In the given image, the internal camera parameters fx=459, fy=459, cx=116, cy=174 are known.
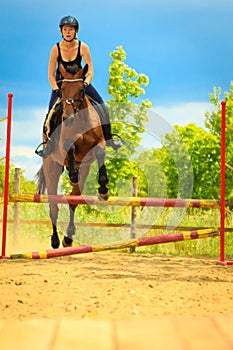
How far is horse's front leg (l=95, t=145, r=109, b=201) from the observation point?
5.31 m

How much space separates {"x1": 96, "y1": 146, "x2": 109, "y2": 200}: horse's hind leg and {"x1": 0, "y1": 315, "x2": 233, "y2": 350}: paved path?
2.71 metres

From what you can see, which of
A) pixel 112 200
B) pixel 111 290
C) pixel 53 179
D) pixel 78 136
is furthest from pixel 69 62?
pixel 111 290

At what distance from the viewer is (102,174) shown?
5.30 m

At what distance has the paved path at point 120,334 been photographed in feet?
6.96

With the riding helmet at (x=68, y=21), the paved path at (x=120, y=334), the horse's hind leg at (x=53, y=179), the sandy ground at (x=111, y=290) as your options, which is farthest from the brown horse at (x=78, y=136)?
the paved path at (x=120, y=334)

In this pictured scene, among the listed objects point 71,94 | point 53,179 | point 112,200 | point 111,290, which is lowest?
point 111,290

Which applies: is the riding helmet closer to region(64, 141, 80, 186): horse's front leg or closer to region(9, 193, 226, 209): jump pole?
region(64, 141, 80, 186): horse's front leg

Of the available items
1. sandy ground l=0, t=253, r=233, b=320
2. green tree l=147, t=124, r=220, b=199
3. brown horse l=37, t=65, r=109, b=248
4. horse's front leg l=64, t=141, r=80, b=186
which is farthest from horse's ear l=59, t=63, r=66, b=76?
green tree l=147, t=124, r=220, b=199

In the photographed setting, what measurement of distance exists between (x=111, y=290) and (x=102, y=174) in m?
1.89

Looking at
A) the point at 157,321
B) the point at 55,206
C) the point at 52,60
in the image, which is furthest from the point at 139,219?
the point at 157,321

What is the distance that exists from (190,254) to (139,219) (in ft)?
4.24

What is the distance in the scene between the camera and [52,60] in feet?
18.1

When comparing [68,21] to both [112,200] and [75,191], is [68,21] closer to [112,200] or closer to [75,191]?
[75,191]

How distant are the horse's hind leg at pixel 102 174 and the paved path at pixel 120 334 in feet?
8.89
